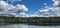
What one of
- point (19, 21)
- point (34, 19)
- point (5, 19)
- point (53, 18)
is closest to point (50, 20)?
point (53, 18)

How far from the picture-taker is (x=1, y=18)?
82.6 meters

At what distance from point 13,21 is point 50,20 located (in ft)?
51.2

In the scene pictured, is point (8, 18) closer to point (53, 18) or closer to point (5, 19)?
point (5, 19)

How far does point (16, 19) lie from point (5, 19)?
4.79 m

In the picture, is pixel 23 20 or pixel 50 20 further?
pixel 23 20

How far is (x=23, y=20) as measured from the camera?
3194 inches

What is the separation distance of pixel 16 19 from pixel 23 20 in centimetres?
311

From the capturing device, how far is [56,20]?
75500 mm

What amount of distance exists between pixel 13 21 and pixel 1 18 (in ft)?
21.7

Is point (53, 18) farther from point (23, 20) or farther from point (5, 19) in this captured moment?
point (5, 19)

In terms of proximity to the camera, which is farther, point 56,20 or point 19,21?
point 19,21

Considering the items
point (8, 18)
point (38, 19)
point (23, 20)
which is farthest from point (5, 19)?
point (38, 19)

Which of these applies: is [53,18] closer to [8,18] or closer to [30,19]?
[30,19]

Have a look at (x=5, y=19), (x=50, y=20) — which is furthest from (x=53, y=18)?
(x=5, y=19)
